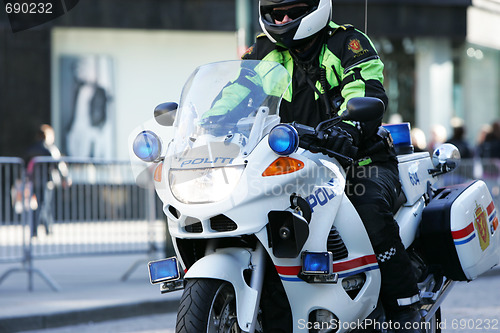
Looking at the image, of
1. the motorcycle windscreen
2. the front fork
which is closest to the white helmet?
the motorcycle windscreen

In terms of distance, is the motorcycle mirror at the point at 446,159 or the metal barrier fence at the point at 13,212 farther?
the metal barrier fence at the point at 13,212

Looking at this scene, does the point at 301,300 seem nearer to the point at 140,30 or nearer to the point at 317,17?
the point at 317,17

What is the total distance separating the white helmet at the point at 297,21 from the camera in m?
4.57

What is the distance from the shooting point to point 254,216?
396 cm

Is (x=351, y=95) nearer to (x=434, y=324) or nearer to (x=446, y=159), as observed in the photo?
(x=446, y=159)

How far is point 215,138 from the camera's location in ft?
13.7

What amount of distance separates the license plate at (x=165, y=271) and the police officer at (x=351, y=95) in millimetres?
917

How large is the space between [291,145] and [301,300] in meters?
0.71

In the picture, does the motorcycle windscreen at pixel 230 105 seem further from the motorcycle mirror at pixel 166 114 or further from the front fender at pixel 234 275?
the front fender at pixel 234 275

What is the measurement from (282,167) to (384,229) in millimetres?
702

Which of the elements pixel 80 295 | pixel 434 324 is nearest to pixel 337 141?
pixel 434 324

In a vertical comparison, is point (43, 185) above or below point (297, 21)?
below

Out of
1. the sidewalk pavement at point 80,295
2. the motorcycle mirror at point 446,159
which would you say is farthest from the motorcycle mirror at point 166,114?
the sidewalk pavement at point 80,295

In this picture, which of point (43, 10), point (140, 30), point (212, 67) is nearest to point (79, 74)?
point (140, 30)
